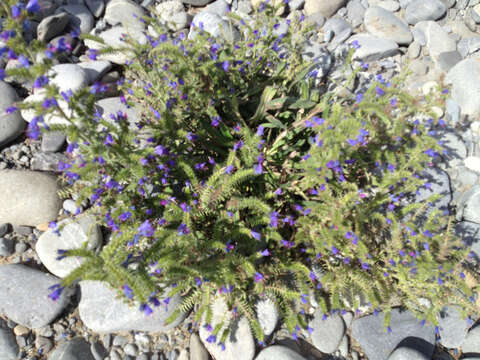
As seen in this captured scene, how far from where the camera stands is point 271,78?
4281 millimetres

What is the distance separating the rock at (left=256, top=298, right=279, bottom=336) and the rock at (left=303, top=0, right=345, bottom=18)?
4.63m

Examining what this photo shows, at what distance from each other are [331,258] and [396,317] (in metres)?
1.00

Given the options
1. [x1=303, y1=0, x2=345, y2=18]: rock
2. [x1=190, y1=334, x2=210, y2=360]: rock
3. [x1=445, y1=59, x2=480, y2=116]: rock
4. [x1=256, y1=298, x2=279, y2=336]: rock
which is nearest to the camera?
[x1=190, y1=334, x2=210, y2=360]: rock

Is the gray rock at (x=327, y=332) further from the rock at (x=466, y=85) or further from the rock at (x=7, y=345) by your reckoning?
the rock at (x=466, y=85)

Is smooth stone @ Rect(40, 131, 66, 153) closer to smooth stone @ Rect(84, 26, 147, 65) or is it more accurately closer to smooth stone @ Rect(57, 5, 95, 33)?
smooth stone @ Rect(84, 26, 147, 65)

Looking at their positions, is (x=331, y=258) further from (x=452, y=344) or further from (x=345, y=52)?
(x=345, y=52)

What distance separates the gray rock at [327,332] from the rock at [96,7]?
562cm

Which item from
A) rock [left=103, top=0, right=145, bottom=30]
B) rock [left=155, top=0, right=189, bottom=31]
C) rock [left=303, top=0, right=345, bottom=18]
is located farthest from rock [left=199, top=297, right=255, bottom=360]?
rock [left=303, top=0, right=345, bottom=18]

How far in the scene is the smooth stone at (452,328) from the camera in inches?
148

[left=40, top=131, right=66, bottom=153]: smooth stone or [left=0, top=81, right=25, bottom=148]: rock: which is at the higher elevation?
[left=0, top=81, right=25, bottom=148]: rock

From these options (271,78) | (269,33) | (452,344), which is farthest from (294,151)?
(452,344)

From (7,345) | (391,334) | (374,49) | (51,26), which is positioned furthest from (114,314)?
(374,49)

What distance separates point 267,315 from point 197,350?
815 mm

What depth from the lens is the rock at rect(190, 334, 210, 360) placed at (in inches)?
137
